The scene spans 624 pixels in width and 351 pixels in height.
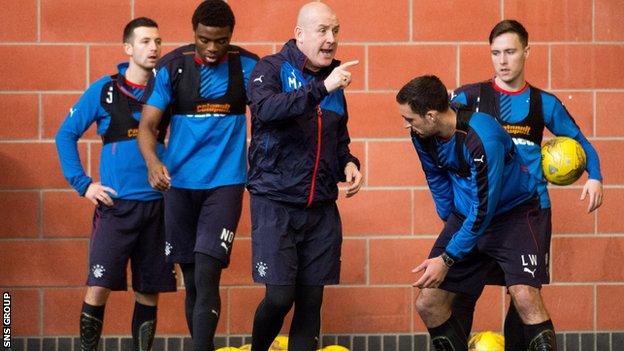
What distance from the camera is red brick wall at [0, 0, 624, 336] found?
8.34 m

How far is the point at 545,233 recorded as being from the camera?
6832mm

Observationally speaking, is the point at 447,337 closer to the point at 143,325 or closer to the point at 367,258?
the point at 367,258

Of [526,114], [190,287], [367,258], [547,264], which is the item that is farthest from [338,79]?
[367,258]

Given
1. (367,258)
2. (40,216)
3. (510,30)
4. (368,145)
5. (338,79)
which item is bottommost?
(367,258)

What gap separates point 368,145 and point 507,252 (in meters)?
1.96

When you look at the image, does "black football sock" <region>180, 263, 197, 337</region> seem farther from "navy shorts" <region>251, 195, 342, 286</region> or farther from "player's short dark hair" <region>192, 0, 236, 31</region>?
"player's short dark hair" <region>192, 0, 236, 31</region>

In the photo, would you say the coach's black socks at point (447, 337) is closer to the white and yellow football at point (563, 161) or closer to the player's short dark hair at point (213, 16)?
the white and yellow football at point (563, 161)

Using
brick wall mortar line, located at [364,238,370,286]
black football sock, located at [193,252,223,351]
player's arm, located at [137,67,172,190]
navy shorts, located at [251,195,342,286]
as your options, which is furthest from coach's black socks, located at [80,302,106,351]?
brick wall mortar line, located at [364,238,370,286]

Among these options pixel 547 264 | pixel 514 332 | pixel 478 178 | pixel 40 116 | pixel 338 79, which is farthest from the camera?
pixel 40 116

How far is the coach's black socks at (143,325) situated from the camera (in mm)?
7707

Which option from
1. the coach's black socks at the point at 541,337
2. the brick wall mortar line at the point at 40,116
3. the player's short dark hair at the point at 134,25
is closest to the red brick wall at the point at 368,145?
the brick wall mortar line at the point at 40,116

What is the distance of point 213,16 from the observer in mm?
7137

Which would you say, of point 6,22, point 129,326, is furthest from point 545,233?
point 6,22

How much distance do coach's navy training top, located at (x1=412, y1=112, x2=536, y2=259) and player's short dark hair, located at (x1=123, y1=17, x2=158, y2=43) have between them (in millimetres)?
2006
